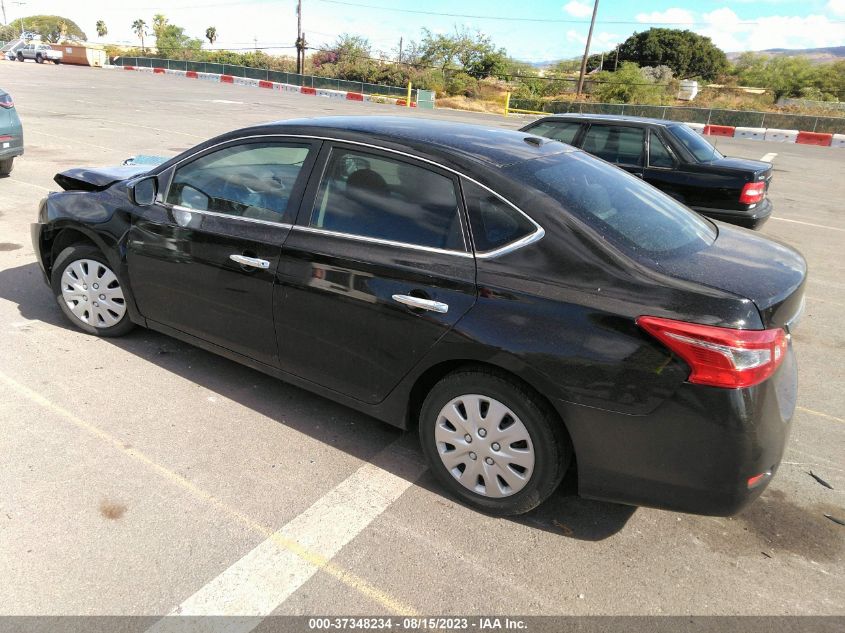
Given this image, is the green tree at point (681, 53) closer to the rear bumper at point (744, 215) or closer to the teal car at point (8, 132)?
the rear bumper at point (744, 215)

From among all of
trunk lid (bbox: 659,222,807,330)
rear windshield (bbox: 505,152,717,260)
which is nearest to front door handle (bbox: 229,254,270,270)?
rear windshield (bbox: 505,152,717,260)

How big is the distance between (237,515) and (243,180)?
76.2 inches

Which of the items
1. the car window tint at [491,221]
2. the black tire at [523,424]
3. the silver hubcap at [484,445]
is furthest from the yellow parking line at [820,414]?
the car window tint at [491,221]

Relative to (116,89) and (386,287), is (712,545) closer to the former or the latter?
(386,287)

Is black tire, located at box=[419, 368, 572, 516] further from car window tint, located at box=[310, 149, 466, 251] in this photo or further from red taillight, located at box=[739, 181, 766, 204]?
red taillight, located at box=[739, 181, 766, 204]

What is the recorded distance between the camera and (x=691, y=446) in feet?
7.83

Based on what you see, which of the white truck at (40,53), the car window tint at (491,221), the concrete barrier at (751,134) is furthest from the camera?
the white truck at (40,53)

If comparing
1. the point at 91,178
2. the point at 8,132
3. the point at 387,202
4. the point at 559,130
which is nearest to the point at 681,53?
the point at 559,130

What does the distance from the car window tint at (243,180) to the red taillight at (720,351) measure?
211cm

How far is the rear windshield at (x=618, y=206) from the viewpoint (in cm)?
275

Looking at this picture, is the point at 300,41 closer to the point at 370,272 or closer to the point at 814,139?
the point at 814,139

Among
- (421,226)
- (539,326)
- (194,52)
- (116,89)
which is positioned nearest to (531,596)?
(539,326)

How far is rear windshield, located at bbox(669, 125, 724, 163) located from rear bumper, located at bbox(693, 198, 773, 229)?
73cm

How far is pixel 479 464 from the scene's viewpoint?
2857mm
